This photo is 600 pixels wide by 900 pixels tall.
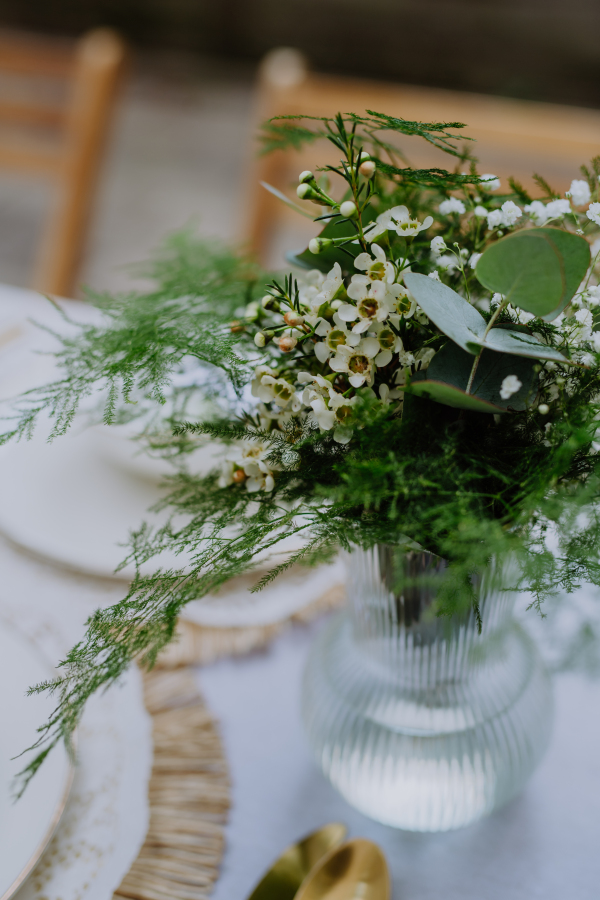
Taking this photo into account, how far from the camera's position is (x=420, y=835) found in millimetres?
471

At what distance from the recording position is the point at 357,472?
341 millimetres

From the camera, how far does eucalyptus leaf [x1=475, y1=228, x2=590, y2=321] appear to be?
308 mm

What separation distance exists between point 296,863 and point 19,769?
0.18m

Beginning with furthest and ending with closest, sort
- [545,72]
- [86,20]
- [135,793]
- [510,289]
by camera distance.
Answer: [86,20], [545,72], [135,793], [510,289]

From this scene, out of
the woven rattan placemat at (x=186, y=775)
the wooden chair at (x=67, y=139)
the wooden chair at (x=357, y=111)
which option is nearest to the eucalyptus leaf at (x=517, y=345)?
the woven rattan placemat at (x=186, y=775)

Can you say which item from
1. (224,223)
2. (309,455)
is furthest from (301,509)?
(224,223)

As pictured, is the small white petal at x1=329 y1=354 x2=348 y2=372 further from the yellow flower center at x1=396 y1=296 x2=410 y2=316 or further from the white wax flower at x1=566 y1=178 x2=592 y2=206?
the white wax flower at x1=566 y1=178 x2=592 y2=206

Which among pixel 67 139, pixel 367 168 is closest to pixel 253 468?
pixel 367 168

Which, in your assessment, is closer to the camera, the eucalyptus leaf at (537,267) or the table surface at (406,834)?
the eucalyptus leaf at (537,267)

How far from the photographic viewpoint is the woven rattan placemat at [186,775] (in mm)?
422

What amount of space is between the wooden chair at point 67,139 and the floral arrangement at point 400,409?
2.65 feet

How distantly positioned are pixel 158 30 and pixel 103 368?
3.38 m

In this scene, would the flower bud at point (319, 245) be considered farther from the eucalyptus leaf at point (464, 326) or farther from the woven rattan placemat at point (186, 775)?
the woven rattan placemat at point (186, 775)

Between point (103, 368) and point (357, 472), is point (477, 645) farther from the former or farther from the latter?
point (103, 368)
